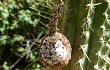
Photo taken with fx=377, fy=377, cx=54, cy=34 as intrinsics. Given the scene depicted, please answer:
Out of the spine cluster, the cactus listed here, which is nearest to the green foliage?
the cactus

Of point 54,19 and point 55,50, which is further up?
point 54,19

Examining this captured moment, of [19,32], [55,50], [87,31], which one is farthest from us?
[19,32]

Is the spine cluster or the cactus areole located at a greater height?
the spine cluster

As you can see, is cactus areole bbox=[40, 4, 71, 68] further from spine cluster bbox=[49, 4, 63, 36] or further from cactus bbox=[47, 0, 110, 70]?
cactus bbox=[47, 0, 110, 70]

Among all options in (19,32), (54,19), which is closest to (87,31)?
(54,19)

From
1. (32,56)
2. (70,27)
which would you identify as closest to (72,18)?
(70,27)

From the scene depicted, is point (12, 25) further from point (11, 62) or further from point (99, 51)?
point (99, 51)

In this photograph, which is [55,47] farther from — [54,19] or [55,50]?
[54,19]

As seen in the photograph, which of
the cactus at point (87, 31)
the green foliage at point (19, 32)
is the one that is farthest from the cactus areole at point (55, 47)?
the green foliage at point (19, 32)

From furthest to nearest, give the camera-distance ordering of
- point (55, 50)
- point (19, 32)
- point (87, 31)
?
point (19, 32) < point (87, 31) < point (55, 50)
